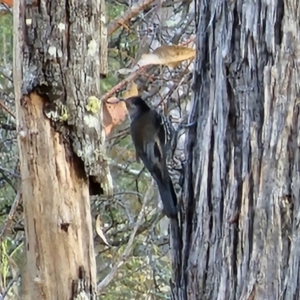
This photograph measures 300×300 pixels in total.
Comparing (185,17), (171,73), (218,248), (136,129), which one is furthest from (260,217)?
(185,17)

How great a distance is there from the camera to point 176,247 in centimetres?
133

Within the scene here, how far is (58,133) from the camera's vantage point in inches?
49.8

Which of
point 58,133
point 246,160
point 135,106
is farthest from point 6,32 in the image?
point 246,160

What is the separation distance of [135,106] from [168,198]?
40 cm

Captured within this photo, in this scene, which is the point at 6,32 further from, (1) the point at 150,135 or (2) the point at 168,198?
(2) the point at 168,198

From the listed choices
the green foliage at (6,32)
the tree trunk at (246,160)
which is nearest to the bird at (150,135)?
the tree trunk at (246,160)

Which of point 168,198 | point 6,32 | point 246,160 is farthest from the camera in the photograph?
point 6,32

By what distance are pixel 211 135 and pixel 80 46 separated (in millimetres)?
311

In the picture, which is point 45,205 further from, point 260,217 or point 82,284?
point 260,217

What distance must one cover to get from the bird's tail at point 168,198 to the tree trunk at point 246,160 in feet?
0.22

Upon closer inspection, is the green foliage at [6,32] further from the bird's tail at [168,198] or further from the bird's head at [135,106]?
the bird's tail at [168,198]

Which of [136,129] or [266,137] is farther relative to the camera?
[136,129]

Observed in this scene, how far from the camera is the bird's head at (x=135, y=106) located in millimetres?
1697

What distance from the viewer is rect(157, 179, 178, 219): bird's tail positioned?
135cm
